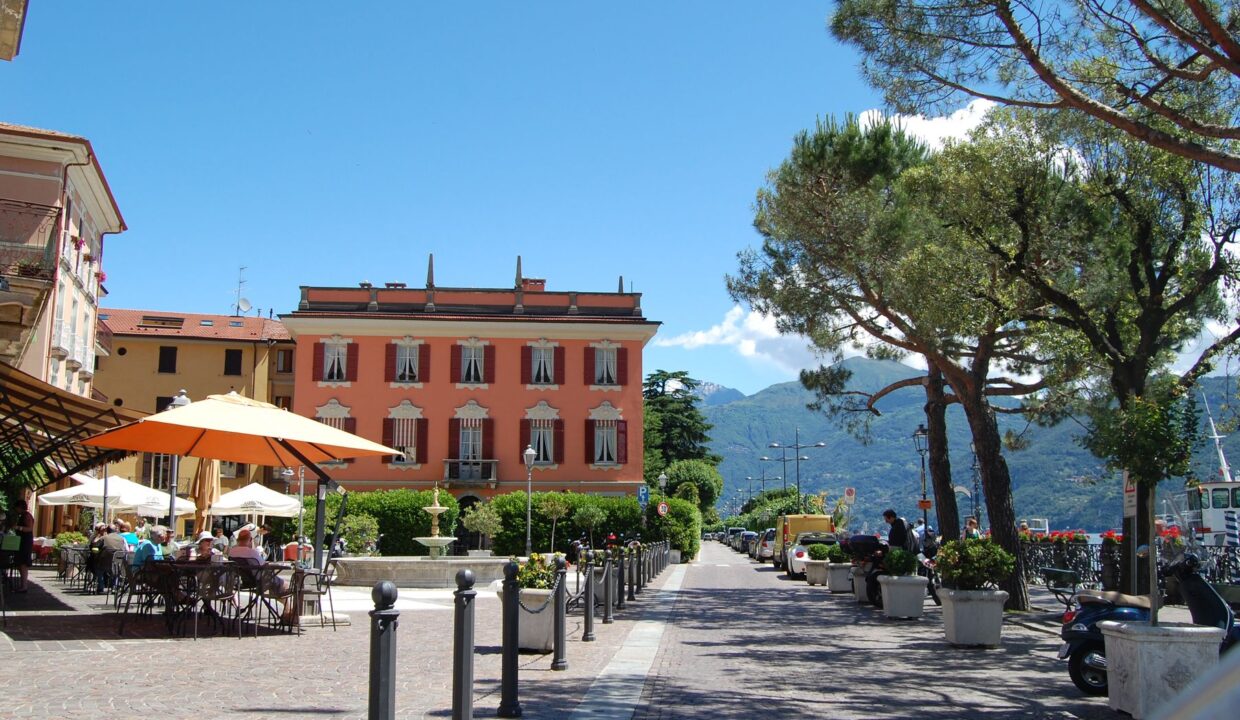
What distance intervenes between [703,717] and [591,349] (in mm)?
36457

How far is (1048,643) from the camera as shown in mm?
12617

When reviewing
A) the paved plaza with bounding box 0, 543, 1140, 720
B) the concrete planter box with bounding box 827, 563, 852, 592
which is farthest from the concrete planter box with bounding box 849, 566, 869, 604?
the paved plaza with bounding box 0, 543, 1140, 720

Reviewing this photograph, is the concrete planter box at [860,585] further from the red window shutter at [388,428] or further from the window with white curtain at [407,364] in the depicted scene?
the window with white curtain at [407,364]

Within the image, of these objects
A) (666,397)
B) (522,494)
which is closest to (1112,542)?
(522,494)

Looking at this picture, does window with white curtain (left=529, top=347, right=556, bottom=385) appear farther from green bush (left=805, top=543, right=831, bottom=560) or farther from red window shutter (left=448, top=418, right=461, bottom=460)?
green bush (left=805, top=543, right=831, bottom=560)

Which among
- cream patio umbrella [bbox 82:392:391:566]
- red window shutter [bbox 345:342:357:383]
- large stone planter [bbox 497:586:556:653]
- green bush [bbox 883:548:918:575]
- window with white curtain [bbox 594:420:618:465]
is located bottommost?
large stone planter [bbox 497:586:556:653]

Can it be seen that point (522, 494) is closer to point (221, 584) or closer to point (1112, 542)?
point (1112, 542)

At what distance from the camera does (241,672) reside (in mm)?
8820

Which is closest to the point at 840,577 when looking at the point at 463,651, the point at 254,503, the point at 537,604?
the point at 537,604

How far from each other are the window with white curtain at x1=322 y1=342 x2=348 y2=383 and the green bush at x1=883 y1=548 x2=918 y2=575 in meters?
31.0

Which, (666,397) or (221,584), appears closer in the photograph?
(221,584)

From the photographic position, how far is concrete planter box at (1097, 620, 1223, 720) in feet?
23.8

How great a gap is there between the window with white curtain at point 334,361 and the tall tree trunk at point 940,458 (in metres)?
28.5

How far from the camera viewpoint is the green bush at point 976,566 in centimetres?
1192
